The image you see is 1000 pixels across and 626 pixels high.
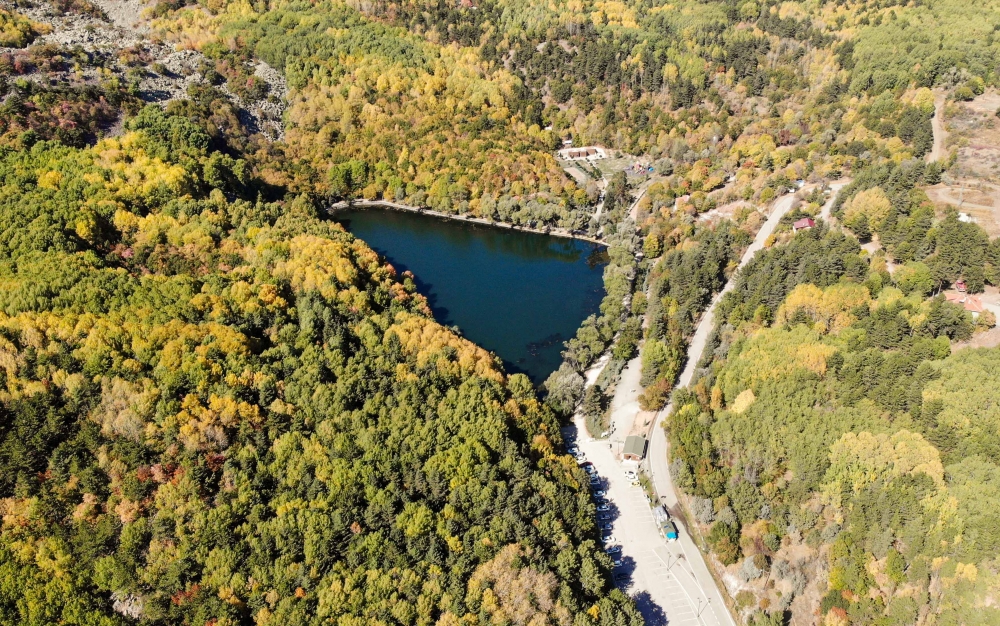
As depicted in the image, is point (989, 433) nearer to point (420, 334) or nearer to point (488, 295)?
point (420, 334)

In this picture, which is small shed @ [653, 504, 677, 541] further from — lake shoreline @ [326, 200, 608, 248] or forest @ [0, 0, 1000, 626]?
lake shoreline @ [326, 200, 608, 248]

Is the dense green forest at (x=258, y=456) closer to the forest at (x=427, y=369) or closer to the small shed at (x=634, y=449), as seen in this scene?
the forest at (x=427, y=369)

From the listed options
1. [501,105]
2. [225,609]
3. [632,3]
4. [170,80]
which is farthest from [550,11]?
[225,609]

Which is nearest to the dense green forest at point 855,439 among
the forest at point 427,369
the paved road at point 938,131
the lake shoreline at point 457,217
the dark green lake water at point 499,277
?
the forest at point 427,369

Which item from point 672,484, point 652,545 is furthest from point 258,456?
point 672,484

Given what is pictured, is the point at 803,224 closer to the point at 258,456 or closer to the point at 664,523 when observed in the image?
the point at 664,523

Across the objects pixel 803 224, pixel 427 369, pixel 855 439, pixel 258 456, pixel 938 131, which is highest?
pixel 938 131
